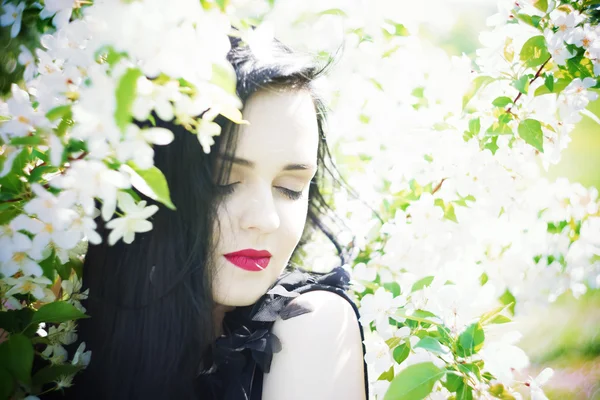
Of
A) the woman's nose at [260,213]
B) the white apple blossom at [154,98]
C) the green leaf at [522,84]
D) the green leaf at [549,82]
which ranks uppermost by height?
the green leaf at [549,82]

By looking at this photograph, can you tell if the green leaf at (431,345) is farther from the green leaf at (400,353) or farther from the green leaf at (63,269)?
the green leaf at (63,269)

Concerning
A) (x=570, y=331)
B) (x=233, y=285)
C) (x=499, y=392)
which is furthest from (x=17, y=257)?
(x=570, y=331)

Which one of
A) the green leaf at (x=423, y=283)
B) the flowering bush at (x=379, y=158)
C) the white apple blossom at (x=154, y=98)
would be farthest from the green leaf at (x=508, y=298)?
the white apple blossom at (x=154, y=98)

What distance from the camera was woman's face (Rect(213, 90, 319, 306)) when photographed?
1112 mm

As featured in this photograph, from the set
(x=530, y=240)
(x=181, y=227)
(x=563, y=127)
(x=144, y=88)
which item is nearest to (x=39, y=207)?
→ (x=144, y=88)

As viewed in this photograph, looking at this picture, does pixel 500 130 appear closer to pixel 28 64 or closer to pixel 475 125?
pixel 475 125

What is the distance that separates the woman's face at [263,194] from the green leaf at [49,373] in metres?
0.32

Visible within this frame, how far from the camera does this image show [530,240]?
162 cm

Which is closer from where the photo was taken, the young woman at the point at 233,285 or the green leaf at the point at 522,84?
the young woman at the point at 233,285

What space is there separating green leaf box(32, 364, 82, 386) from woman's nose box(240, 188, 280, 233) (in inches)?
16.6

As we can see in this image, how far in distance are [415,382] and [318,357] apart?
0.84ft

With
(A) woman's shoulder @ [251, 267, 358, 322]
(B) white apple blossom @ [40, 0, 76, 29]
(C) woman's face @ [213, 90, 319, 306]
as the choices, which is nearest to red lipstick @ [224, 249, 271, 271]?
(C) woman's face @ [213, 90, 319, 306]

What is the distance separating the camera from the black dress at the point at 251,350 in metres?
1.15

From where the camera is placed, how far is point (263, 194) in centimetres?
112
